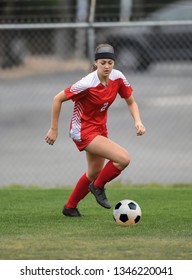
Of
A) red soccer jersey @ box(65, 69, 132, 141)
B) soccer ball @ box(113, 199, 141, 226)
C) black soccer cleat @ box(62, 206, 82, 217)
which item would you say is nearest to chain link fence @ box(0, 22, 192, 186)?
red soccer jersey @ box(65, 69, 132, 141)

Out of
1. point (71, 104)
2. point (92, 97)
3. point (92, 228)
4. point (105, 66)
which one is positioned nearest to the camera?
point (92, 228)

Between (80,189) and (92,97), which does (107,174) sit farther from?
(92,97)

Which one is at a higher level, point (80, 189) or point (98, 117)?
point (98, 117)

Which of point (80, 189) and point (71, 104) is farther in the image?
point (71, 104)

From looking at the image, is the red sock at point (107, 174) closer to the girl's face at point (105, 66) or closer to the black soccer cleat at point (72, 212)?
the black soccer cleat at point (72, 212)

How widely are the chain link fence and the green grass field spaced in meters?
1.84

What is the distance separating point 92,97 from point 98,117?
0.25m

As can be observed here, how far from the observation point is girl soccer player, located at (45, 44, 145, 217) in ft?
32.3

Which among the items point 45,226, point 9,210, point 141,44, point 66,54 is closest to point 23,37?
point 66,54

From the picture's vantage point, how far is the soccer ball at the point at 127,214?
9.55 m

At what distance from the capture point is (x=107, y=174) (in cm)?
995

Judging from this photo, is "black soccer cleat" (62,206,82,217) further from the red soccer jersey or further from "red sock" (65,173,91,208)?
the red soccer jersey

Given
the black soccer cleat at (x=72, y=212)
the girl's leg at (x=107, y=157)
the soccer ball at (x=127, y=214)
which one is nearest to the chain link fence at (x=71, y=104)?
the black soccer cleat at (x=72, y=212)

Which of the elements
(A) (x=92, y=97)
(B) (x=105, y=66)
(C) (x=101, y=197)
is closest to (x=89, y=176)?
(C) (x=101, y=197)
